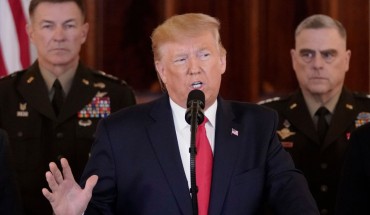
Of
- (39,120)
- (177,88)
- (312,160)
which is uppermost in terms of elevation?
(177,88)

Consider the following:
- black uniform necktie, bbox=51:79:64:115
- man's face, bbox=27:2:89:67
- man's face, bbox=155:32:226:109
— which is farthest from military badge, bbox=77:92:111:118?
man's face, bbox=155:32:226:109

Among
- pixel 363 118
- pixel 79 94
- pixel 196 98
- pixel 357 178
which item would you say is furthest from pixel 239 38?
pixel 196 98

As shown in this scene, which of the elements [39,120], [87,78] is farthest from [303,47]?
[39,120]

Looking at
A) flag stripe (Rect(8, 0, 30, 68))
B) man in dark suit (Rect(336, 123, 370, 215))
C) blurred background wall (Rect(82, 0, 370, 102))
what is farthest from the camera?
blurred background wall (Rect(82, 0, 370, 102))

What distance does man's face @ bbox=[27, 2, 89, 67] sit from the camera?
4.26 meters

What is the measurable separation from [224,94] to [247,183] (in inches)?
86.0

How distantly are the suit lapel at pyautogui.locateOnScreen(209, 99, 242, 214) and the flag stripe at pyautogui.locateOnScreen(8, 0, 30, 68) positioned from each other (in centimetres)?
205

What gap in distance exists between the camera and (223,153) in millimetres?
2928

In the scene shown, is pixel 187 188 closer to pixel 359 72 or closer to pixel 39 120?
pixel 39 120

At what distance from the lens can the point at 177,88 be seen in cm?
300

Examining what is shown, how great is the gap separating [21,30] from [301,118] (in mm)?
1667

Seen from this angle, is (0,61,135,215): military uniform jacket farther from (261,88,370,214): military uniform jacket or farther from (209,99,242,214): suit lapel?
(209,99,242,214): suit lapel

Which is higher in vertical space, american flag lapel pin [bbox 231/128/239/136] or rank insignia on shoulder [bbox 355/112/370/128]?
american flag lapel pin [bbox 231/128/239/136]

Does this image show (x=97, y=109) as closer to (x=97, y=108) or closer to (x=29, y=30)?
(x=97, y=108)
